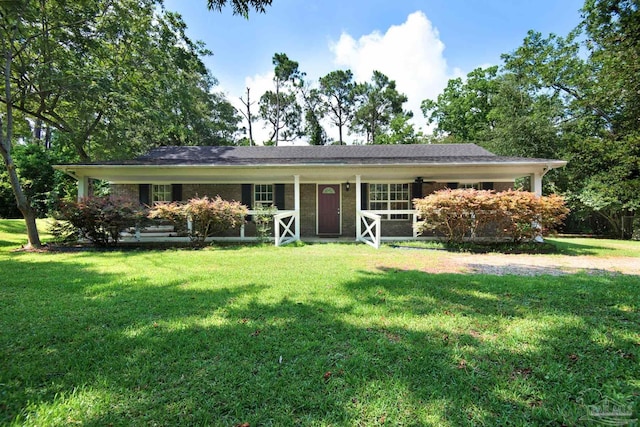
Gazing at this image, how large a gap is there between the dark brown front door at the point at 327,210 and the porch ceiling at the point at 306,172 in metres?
0.62

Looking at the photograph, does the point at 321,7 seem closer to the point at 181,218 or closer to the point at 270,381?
the point at 181,218

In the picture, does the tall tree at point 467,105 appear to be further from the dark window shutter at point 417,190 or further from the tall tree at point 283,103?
the dark window shutter at point 417,190

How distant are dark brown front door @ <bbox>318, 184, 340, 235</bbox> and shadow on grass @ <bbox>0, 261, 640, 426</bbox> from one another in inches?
309

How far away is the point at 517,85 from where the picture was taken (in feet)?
64.2

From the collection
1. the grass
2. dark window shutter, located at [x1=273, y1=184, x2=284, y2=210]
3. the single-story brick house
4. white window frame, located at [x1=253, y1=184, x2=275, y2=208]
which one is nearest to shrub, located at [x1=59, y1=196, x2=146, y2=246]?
the single-story brick house

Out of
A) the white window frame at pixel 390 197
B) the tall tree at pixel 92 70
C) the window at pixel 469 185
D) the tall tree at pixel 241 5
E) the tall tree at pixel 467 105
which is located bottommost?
the white window frame at pixel 390 197

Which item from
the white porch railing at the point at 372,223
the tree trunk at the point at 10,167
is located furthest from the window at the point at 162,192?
the white porch railing at the point at 372,223

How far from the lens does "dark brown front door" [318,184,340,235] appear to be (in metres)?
12.1

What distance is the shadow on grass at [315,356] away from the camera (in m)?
1.90

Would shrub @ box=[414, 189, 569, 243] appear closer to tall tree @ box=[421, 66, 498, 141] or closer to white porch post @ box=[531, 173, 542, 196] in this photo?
white porch post @ box=[531, 173, 542, 196]

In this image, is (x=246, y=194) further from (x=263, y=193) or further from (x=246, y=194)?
(x=263, y=193)

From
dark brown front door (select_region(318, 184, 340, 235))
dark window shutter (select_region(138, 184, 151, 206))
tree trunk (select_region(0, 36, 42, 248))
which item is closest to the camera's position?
tree trunk (select_region(0, 36, 42, 248))

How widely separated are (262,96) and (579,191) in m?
26.1

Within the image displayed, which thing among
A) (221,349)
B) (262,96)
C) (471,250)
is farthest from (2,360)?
(262,96)
